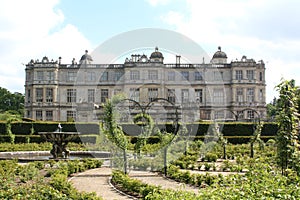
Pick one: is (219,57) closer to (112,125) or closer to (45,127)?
(45,127)

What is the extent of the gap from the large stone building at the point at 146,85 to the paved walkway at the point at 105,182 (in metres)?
34.4

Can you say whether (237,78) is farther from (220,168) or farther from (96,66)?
(220,168)

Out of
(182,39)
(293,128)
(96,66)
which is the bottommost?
(293,128)

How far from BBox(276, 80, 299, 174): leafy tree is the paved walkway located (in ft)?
7.08

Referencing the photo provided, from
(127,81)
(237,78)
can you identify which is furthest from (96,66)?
(237,78)

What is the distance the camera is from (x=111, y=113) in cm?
1046

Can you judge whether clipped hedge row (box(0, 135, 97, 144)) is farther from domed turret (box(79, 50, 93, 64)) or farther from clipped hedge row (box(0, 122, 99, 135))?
→ domed turret (box(79, 50, 93, 64))

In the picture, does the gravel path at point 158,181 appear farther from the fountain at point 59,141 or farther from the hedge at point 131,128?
the hedge at point 131,128

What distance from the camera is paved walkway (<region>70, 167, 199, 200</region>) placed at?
27.7 feet

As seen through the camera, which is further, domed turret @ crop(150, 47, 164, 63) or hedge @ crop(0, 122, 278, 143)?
domed turret @ crop(150, 47, 164, 63)

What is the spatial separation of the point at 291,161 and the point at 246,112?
39642 millimetres

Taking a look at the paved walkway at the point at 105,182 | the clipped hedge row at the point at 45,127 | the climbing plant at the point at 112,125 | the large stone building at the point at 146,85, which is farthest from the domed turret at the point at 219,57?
the climbing plant at the point at 112,125

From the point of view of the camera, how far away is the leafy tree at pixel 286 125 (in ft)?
28.7

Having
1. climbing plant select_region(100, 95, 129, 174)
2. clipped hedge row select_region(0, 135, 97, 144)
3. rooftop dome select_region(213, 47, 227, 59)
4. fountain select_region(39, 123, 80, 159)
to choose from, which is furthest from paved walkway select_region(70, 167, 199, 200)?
rooftop dome select_region(213, 47, 227, 59)
